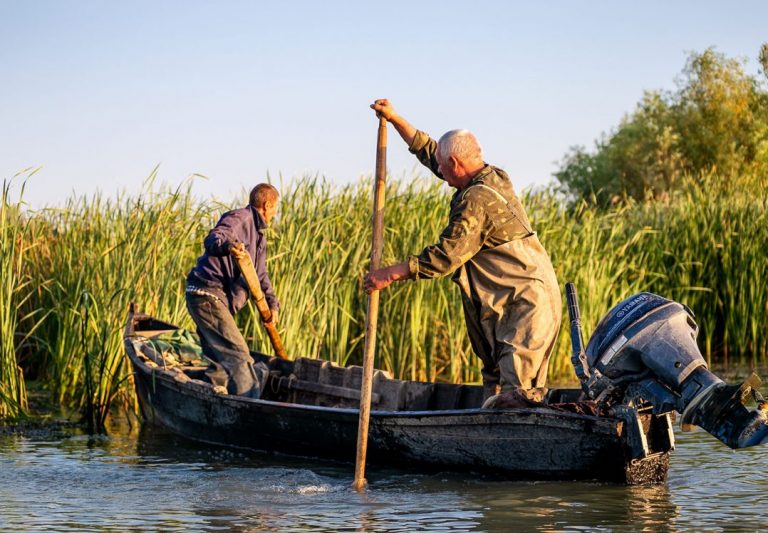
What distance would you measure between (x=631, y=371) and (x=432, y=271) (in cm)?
139

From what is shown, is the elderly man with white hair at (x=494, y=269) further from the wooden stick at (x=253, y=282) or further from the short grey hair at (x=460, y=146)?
the wooden stick at (x=253, y=282)

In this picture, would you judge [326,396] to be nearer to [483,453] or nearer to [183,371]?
[183,371]

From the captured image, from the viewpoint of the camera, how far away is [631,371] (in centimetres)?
649

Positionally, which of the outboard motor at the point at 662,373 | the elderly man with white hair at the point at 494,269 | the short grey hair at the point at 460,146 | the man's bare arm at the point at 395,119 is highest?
the man's bare arm at the point at 395,119

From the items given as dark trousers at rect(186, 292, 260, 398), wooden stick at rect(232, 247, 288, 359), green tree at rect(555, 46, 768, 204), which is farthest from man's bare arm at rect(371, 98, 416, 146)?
green tree at rect(555, 46, 768, 204)

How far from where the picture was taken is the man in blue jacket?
30.5ft

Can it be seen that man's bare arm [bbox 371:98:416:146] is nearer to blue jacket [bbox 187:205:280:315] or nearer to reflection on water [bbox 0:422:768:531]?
blue jacket [bbox 187:205:280:315]

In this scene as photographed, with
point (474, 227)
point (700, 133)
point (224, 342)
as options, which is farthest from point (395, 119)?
point (700, 133)

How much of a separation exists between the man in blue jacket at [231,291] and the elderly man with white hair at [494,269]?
7.42ft

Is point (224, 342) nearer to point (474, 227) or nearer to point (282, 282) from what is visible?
point (282, 282)

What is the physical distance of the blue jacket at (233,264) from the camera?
30.2 feet

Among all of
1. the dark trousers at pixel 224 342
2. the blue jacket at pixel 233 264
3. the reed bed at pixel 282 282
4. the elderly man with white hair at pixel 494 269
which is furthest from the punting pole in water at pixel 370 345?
the reed bed at pixel 282 282

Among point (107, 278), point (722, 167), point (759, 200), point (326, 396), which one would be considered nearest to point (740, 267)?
point (759, 200)

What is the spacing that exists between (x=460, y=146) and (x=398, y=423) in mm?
1855
